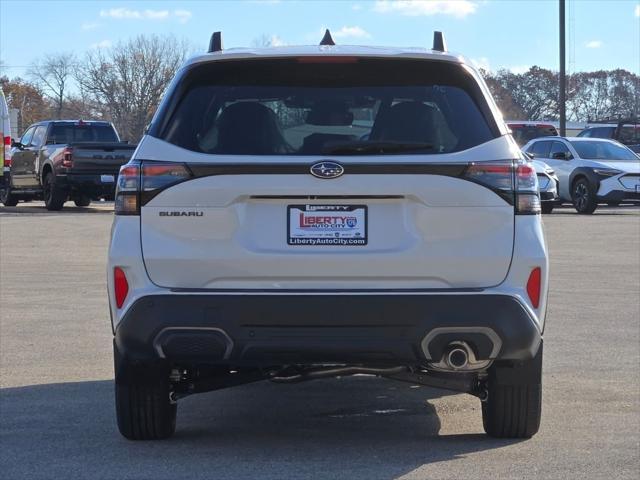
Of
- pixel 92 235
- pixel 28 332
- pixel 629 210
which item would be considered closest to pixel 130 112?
pixel 629 210

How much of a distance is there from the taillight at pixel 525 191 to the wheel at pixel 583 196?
69.4 ft

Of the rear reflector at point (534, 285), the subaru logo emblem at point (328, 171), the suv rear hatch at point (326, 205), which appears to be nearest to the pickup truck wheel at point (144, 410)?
the suv rear hatch at point (326, 205)

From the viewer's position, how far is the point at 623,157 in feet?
89.4

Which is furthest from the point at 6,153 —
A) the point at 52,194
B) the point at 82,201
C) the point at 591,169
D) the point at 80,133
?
the point at 591,169

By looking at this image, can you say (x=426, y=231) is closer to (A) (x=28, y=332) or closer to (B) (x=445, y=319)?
(B) (x=445, y=319)

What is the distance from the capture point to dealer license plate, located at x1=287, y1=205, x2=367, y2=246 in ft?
18.1

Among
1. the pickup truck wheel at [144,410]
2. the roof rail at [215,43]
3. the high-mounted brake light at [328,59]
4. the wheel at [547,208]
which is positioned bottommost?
the wheel at [547,208]

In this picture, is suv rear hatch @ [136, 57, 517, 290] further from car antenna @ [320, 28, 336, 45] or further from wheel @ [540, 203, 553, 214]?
wheel @ [540, 203, 553, 214]

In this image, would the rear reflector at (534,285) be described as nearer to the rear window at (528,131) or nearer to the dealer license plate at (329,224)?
the dealer license plate at (329,224)

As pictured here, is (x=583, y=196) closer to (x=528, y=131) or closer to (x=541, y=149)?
(x=541, y=149)

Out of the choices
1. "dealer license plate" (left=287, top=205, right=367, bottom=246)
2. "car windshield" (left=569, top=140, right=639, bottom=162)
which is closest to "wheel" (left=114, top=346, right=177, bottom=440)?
"dealer license plate" (left=287, top=205, right=367, bottom=246)

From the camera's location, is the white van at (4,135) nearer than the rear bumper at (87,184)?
No

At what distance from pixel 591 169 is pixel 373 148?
845 inches

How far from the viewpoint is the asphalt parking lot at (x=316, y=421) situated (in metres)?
5.84
